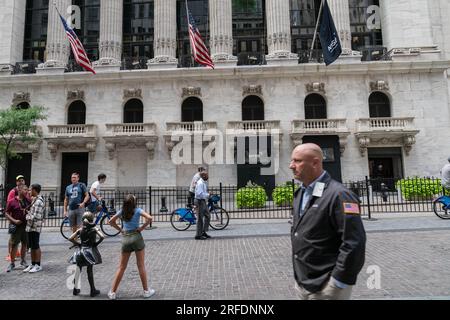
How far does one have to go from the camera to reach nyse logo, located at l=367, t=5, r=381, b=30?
27.3 m

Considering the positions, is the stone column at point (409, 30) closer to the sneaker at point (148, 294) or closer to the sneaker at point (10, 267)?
the sneaker at point (148, 294)

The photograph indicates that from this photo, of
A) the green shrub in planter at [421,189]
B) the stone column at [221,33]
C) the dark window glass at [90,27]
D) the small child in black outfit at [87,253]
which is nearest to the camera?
the small child in black outfit at [87,253]

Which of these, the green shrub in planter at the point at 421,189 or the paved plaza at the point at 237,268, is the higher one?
the green shrub in planter at the point at 421,189

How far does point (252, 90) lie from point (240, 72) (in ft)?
5.72

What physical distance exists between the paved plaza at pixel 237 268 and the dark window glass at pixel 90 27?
2242cm

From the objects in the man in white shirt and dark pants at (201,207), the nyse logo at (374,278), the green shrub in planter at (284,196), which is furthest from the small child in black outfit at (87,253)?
the green shrub in planter at (284,196)

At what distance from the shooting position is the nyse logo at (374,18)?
89.5ft

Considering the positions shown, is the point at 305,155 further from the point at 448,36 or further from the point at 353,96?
the point at 448,36

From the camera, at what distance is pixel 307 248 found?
9.16ft

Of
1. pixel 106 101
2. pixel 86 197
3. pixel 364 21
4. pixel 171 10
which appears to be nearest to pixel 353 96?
pixel 364 21

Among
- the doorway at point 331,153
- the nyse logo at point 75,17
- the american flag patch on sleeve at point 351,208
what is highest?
the nyse logo at point 75,17

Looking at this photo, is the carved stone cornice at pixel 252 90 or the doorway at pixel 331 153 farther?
the carved stone cornice at pixel 252 90
